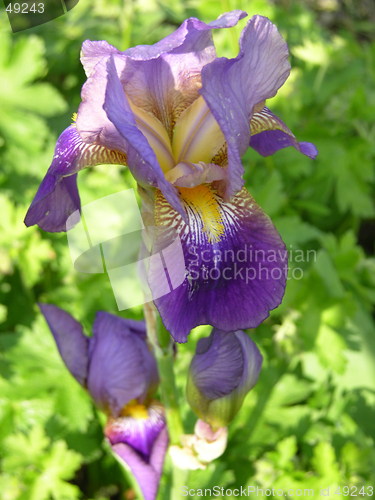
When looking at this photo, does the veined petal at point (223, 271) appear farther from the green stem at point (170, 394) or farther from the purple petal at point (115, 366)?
the purple petal at point (115, 366)

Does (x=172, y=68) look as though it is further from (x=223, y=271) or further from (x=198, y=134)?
(x=223, y=271)

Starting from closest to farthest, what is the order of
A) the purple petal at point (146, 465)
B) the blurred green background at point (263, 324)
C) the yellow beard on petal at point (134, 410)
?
the purple petal at point (146, 465)
the yellow beard on petal at point (134, 410)
the blurred green background at point (263, 324)

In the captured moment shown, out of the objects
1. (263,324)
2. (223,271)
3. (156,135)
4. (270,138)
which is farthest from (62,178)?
(263,324)

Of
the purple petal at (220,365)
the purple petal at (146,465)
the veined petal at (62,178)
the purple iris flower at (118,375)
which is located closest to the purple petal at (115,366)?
the purple iris flower at (118,375)

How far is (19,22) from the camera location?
10.2 feet

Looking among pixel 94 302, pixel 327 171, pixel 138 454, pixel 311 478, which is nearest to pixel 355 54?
pixel 327 171

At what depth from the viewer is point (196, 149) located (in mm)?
811

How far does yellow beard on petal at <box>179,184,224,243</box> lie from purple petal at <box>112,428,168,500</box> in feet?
2.07

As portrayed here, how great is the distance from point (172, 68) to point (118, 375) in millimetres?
758

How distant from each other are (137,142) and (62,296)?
1536mm

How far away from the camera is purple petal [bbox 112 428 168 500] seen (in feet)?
3.43

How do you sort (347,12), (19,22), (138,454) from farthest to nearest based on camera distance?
(347,12) → (19,22) → (138,454)

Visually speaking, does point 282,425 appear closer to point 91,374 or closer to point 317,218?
point 91,374

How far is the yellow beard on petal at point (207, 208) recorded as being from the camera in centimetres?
75
